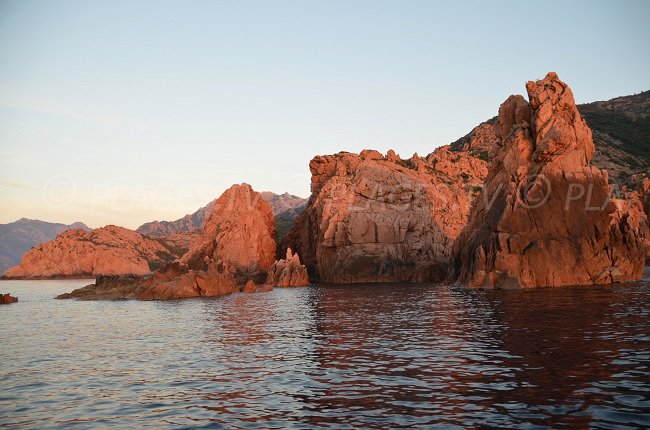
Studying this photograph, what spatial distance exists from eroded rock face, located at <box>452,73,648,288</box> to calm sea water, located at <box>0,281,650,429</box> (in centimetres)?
1544

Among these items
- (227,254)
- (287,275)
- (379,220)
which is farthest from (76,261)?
(379,220)

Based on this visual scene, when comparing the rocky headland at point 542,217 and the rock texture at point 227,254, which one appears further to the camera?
the rock texture at point 227,254

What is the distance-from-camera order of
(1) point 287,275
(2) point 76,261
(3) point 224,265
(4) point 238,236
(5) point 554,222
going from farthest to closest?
(2) point 76,261
(4) point 238,236
(1) point 287,275
(3) point 224,265
(5) point 554,222

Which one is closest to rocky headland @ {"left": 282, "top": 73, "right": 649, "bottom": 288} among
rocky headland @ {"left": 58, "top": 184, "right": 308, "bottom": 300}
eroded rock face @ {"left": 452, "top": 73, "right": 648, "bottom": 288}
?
eroded rock face @ {"left": 452, "top": 73, "right": 648, "bottom": 288}

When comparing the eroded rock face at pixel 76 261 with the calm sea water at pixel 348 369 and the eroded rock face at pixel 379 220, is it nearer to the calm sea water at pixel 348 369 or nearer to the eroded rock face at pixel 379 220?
the eroded rock face at pixel 379 220

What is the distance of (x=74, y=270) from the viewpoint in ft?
606

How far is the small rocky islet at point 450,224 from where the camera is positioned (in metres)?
63.1

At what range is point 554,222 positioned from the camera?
2493 inches

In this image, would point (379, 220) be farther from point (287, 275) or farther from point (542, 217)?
point (542, 217)

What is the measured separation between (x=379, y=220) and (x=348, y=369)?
86232 millimetres

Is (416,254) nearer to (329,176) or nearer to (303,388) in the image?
(329,176)

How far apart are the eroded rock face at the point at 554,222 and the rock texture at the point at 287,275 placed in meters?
39.5

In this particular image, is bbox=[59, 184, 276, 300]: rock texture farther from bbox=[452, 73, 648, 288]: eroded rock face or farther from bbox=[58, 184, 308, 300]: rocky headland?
bbox=[452, 73, 648, 288]: eroded rock face

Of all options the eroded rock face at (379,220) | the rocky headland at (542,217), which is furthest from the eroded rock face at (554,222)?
the eroded rock face at (379,220)
